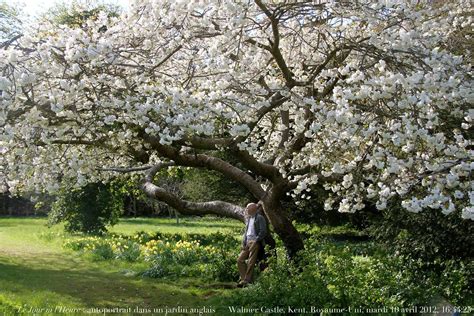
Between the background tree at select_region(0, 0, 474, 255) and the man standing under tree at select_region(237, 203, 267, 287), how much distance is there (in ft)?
0.81

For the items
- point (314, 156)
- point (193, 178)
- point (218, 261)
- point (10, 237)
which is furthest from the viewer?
point (193, 178)

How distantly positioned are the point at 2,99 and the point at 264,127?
5258 millimetres

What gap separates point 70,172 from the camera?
7516 mm

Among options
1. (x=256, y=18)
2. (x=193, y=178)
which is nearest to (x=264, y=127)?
(x=256, y=18)

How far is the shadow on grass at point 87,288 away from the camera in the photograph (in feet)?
24.7

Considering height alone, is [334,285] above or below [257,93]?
below

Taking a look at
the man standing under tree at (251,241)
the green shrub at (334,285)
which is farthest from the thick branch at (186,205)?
the green shrub at (334,285)

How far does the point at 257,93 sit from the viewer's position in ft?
22.0

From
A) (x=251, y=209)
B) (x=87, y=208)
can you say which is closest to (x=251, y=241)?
(x=251, y=209)

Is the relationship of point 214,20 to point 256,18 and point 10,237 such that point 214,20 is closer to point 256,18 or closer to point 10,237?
point 256,18

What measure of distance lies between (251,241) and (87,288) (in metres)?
2.63

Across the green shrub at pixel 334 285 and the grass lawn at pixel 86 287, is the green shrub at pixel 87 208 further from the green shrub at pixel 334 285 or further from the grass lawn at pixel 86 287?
the green shrub at pixel 334 285

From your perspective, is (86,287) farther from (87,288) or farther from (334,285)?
(334,285)

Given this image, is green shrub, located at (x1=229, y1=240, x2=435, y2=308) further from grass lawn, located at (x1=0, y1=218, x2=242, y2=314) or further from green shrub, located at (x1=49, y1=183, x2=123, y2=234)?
green shrub, located at (x1=49, y1=183, x2=123, y2=234)
